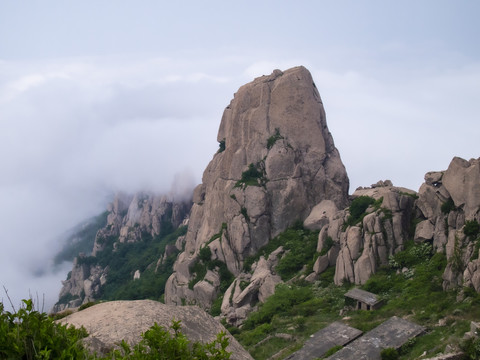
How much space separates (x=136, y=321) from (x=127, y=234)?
9741cm

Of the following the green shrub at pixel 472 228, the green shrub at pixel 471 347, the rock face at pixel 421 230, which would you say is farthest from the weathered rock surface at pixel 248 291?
the green shrub at pixel 471 347

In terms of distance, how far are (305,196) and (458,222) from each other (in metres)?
23.7

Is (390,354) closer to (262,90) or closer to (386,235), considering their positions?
(386,235)

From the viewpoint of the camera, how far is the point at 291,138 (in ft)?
213

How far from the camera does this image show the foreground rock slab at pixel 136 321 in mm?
14688

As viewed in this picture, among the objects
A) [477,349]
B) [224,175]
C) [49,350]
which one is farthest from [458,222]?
[49,350]

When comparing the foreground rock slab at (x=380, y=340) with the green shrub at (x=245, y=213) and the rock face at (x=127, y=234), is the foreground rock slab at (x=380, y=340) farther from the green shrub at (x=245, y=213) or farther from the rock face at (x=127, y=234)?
the rock face at (x=127, y=234)

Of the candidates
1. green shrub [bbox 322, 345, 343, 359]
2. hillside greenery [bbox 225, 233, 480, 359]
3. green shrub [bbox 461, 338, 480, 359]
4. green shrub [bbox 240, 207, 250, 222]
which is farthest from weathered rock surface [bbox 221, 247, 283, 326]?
green shrub [bbox 461, 338, 480, 359]

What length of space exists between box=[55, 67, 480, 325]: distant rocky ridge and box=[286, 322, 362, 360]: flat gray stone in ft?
33.7

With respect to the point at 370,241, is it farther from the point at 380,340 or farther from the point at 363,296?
the point at 380,340

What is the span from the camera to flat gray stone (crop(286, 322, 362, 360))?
34.2 m

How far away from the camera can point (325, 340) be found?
35.6m

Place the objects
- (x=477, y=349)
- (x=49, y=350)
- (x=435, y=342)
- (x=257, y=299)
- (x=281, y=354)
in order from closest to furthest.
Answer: (x=49, y=350) → (x=477, y=349) → (x=435, y=342) → (x=281, y=354) → (x=257, y=299)

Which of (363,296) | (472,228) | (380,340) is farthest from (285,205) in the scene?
(380,340)
